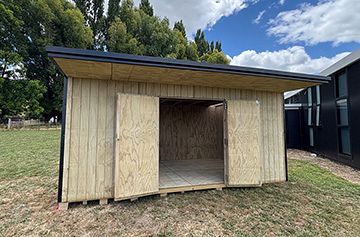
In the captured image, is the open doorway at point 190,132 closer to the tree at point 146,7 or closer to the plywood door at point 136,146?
the plywood door at point 136,146

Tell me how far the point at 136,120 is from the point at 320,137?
7.92 meters

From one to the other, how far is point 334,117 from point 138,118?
698 centimetres

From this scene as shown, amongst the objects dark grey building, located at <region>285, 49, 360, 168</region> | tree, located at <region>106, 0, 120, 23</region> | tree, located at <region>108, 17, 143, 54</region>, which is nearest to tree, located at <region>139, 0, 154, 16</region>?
tree, located at <region>106, 0, 120, 23</region>

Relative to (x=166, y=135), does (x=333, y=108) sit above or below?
above

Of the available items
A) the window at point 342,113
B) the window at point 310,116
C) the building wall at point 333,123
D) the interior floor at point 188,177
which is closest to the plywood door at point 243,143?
the interior floor at point 188,177

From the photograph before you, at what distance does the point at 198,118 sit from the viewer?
25.2ft

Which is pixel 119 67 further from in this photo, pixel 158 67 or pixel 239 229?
pixel 239 229

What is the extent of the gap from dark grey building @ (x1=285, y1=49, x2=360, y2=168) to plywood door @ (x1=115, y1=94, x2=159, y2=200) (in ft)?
19.2

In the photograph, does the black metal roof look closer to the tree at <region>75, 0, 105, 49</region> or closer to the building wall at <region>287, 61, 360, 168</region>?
the building wall at <region>287, 61, 360, 168</region>

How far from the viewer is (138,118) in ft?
11.1

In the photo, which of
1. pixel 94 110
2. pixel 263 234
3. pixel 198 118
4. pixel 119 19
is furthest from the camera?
pixel 119 19

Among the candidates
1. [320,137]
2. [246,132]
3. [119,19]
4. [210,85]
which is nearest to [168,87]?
[210,85]

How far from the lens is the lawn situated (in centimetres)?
252

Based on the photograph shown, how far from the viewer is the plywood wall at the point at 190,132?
286 inches
